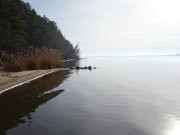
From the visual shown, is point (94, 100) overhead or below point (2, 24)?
below

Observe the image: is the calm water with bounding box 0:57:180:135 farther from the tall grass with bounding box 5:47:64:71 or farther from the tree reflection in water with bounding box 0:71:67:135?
the tall grass with bounding box 5:47:64:71

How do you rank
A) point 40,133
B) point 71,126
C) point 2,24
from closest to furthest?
point 40,133 < point 71,126 < point 2,24

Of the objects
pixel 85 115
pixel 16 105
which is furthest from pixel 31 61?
pixel 85 115

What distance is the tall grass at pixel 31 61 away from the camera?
10.5 meters

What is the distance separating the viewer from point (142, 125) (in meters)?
3.46

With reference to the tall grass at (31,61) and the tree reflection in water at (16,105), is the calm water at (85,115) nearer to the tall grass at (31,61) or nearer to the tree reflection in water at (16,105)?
the tree reflection in water at (16,105)

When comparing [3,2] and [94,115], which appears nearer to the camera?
[94,115]

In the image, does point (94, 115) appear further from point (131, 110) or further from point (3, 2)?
point (3, 2)

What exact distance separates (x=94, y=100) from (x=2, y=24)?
1511cm

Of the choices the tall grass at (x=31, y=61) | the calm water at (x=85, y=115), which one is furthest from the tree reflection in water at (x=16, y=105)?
the tall grass at (x=31, y=61)

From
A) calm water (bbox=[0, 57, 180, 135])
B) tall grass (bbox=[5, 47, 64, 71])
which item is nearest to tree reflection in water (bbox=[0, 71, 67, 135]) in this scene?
calm water (bbox=[0, 57, 180, 135])

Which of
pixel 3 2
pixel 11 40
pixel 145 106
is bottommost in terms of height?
pixel 145 106

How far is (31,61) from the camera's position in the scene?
1214 centimetres

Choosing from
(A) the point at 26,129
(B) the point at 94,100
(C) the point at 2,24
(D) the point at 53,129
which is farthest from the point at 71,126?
(C) the point at 2,24
